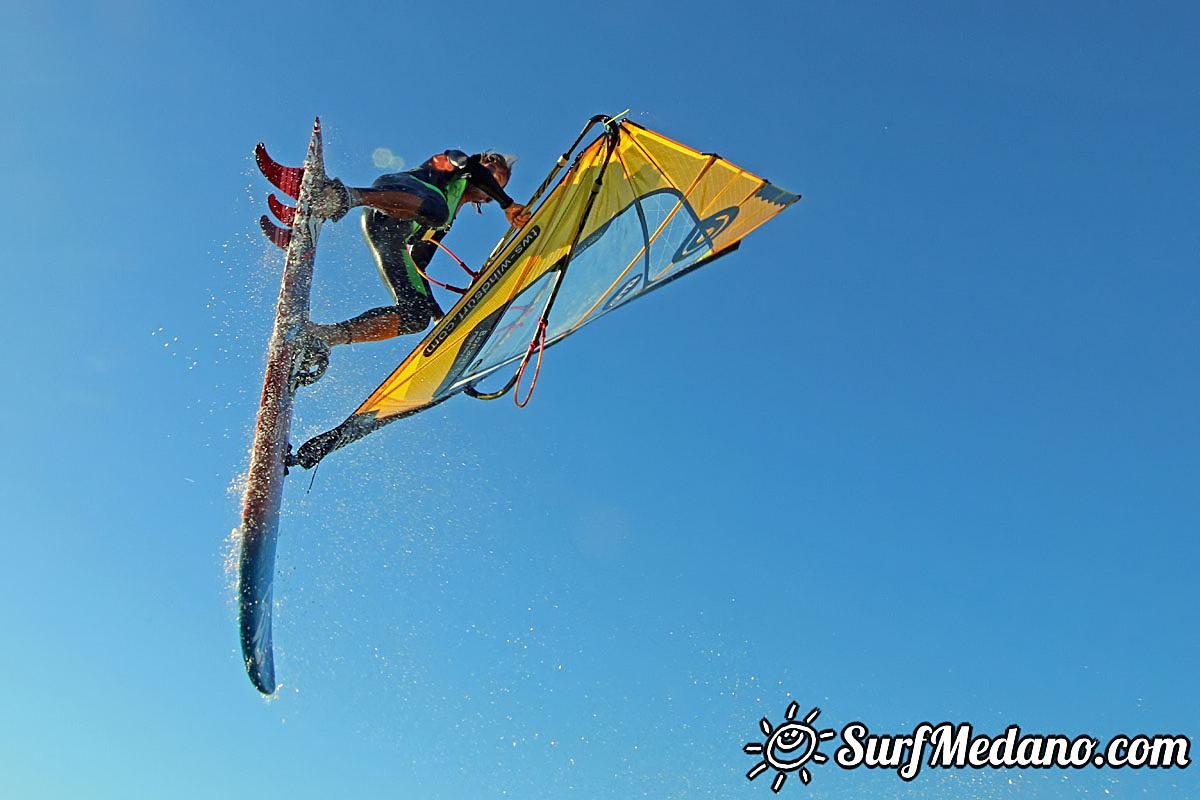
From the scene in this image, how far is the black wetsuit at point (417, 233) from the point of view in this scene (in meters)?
6.26

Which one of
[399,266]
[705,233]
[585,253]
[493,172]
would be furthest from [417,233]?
[705,233]

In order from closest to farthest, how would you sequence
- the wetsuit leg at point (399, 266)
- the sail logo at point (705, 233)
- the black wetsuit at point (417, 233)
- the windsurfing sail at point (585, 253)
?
the windsurfing sail at point (585, 253) < the black wetsuit at point (417, 233) < the wetsuit leg at point (399, 266) < the sail logo at point (705, 233)

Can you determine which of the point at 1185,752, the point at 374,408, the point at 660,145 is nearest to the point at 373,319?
the point at 374,408

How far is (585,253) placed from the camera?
6.72 meters

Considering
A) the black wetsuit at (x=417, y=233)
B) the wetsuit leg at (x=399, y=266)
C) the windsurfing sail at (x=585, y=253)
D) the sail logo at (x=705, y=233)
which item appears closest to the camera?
the windsurfing sail at (x=585, y=253)

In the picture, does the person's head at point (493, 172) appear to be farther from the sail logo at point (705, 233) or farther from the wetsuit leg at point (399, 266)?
the sail logo at point (705, 233)

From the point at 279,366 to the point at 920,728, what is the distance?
7063 mm

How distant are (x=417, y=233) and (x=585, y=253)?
1.29 m

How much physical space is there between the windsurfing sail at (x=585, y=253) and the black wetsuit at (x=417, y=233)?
0.52 m

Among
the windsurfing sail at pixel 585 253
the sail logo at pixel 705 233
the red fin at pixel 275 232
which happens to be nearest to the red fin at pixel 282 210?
the red fin at pixel 275 232

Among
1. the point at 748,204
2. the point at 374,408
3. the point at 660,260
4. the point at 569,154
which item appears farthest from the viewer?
the point at 660,260

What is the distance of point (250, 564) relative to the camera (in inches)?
215

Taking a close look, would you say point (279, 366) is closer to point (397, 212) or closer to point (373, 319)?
point (373, 319)

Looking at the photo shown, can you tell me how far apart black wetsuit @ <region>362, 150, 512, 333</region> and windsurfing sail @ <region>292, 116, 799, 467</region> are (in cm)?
52
